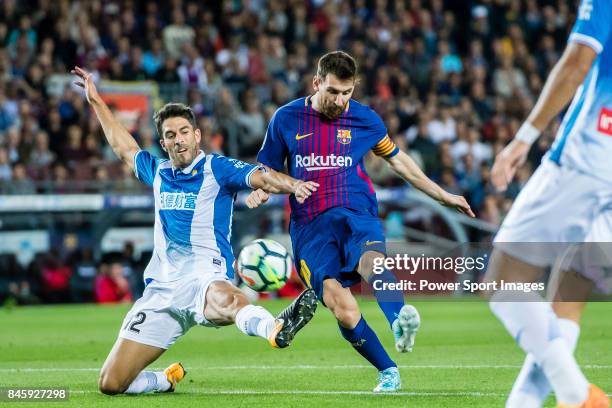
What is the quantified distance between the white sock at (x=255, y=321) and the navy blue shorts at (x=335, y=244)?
81 cm

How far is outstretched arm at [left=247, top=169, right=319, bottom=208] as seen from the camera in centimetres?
727

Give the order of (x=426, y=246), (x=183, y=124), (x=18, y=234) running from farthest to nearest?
(x=426, y=246) < (x=18, y=234) < (x=183, y=124)

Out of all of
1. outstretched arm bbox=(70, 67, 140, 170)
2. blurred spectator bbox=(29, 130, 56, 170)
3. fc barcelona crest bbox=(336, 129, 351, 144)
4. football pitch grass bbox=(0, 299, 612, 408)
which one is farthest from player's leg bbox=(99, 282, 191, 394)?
blurred spectator bbox=(29, 130, 56, 170)

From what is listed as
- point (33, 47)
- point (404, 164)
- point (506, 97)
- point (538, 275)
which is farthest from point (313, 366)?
point (506, 97)

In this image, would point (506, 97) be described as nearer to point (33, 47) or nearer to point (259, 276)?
point (33, 47)

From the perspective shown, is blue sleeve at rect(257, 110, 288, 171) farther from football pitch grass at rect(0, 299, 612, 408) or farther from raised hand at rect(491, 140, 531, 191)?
raised hand at rect(491, 140, 531, 191)

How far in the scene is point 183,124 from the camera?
26.4ft

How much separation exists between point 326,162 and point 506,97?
16.1 m

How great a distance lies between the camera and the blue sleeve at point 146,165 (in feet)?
27.5

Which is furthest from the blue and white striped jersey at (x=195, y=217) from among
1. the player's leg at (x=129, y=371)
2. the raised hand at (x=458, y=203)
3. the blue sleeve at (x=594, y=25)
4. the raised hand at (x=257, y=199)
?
the blue sleeve at (x=594, y=25)

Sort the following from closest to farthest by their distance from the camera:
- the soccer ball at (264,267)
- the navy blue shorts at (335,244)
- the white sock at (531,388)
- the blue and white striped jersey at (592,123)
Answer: the blue and white striped jersey at (592,123)
the white sock at (531,388)
the navy blue shorts at (335,244)
the soccer ball at (264,267)

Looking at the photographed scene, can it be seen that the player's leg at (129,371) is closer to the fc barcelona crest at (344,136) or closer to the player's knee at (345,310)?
the player's knee at (345,310)

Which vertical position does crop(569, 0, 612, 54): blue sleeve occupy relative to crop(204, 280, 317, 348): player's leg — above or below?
above

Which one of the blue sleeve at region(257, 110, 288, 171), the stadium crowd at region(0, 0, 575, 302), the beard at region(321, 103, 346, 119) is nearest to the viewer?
the beard at region(321, 103, 346, 119)
